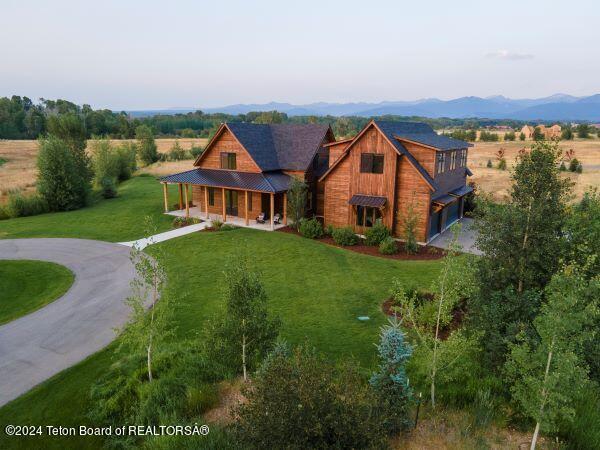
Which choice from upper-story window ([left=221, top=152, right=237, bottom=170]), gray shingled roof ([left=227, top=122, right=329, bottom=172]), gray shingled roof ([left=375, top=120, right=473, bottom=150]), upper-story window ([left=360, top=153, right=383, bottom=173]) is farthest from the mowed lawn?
gray shingled roof ([left=375, top=120, right=473, bottom=150])

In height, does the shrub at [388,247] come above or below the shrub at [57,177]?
below

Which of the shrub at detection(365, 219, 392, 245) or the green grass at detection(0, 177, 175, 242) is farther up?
the shrub at detection(365, 219, 392, 245)

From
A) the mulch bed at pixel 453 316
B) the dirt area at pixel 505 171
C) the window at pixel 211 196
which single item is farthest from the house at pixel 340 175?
the mulch bed at pixel 453 316

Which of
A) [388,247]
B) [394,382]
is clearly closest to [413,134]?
[388,247]

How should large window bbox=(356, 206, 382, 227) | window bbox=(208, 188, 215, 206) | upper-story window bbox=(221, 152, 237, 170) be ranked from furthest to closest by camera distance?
window bbox=(208, 188, 215, 206) < upper-story window bbox=(221, 152, 237, 170) < large window bbox=(356, 206, 382, 227)

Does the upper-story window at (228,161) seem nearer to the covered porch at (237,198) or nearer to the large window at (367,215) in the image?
the covered porch at (237,198)

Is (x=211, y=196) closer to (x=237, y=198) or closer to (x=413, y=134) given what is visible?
(x=237, y=198)

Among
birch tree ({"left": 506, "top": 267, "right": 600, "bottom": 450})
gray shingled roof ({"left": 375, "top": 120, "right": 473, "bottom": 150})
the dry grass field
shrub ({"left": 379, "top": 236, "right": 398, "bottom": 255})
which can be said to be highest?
gray shingled roof ({"left": 375, "top": 120, "right": 473, "bottom": 150})

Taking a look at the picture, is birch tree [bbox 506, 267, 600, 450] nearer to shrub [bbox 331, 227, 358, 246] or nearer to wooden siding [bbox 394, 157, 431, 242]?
wooden siding [bbox 394, 157, 431, 242]
